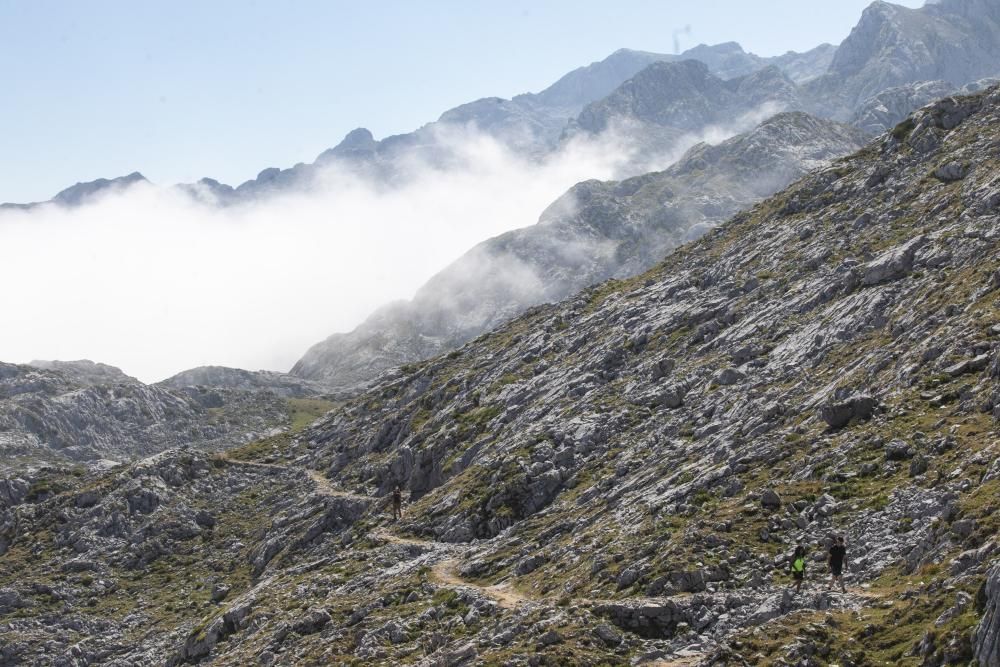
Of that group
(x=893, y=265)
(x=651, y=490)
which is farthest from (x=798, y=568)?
(x=893, y=265)

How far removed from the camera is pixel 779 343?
282ft

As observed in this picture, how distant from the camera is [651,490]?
71562mm

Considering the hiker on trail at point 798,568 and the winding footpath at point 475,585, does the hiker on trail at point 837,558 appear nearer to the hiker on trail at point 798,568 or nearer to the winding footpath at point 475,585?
the winding footpath at point 475,585

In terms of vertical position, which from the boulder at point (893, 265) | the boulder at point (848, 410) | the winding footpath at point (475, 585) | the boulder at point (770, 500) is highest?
the boulder at point (893, 265)

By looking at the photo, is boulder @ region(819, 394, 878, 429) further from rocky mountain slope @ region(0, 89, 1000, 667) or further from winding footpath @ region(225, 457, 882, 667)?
winding footpath @ region(225, 457, 882, 667)

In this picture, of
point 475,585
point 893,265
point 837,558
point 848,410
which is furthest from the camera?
point 893,265

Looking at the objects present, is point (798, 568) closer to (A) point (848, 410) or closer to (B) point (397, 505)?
(A) point (848, 410)

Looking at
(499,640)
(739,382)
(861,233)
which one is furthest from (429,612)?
(861,233)

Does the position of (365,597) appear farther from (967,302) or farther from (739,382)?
(967,302)

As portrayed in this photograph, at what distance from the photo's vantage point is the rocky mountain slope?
47.9 meters

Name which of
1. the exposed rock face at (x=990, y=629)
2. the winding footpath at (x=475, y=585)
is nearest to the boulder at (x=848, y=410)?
the winding footpath at (x=475, y=585)

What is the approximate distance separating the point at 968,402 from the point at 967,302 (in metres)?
16.1

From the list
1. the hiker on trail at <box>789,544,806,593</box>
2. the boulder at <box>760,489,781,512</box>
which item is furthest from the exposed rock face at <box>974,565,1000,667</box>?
the boulder at <box>760,489,781,512</box>

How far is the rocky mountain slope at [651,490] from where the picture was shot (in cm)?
4794
